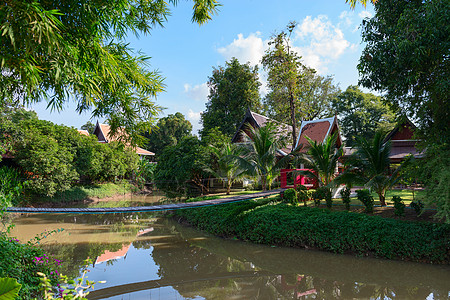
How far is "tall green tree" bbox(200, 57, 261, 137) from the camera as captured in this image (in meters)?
20.2

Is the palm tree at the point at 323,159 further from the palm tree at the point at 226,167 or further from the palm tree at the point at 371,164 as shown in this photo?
the palm tree at the point at 226,167

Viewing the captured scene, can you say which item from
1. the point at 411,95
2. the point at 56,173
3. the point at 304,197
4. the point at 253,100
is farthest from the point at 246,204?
the point at 253,100

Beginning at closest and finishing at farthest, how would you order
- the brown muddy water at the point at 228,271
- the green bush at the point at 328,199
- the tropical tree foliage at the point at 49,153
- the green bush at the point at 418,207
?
the brown muddy water at the point at 228,271 < the green bush at the point at 418,207 < the green bush at the point at 328,199 < the tropical tree foliage at the point at 49,153

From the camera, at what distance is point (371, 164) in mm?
6961

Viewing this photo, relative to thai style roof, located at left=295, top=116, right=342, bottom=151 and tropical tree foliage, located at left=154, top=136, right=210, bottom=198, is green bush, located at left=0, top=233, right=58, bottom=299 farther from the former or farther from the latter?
thai style roof, located at left=295, top=116, right=342, bottom=151

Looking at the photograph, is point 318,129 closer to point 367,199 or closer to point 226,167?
point 226,167

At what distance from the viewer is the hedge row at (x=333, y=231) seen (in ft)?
17.1

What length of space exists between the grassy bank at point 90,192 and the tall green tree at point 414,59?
12847 millimetres

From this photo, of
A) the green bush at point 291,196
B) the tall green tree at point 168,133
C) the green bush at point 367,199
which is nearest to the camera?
the green bush at point 367,199

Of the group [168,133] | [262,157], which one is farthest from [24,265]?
[168,133]

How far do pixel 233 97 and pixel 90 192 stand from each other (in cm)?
1119

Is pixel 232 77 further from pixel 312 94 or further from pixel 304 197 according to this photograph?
pixel 304 197

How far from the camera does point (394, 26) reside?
5.83 meters

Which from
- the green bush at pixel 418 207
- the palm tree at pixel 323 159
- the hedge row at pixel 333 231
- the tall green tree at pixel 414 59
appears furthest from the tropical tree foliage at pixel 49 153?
the green bush at pixel 418 207
